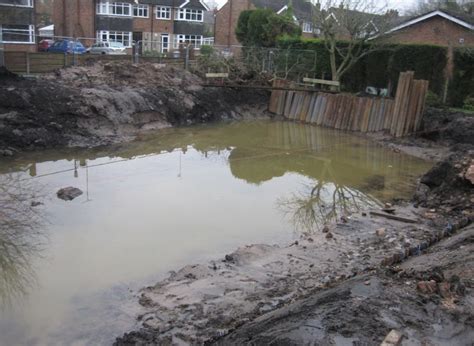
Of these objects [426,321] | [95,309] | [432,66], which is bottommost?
[95,309]

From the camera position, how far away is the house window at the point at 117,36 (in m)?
48.8

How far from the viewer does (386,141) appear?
19781 millimetres

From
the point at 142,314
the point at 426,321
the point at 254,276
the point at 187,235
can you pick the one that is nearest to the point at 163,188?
the point at 187,235

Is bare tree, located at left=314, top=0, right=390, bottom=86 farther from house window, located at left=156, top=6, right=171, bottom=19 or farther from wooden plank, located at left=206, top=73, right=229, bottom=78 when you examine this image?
house window, located at left=156, top=6, right=171, bottom=19

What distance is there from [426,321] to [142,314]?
11.6 feet

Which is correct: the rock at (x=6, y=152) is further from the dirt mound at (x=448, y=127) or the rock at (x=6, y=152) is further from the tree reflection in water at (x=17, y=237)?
the dirt mound at (x=448, y=127)

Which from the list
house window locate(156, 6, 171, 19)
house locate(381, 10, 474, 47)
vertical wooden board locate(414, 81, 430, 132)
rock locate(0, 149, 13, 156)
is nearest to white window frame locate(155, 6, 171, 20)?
house window locate(156, 6, 171, 19)

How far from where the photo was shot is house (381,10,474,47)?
26188mm

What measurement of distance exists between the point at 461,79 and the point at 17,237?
61.4ft

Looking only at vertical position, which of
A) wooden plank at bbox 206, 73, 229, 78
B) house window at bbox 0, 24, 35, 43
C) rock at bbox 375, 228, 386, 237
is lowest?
rock at bbox 375, 228, 386, 237

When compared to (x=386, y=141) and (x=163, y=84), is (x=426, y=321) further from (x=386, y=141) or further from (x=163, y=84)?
(x=163, y=84)

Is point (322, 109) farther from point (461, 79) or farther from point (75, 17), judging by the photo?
point (75, 17)

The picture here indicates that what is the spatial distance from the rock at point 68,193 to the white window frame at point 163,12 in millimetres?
43882

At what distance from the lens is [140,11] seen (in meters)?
51.5
